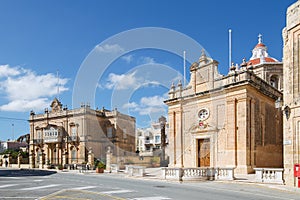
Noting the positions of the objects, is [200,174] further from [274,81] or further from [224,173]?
[274,81]

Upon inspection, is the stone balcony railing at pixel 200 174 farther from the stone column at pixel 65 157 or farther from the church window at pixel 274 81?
the stone column at pixel 65 157

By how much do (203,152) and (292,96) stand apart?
36.9 feet

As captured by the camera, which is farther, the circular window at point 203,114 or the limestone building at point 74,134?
the limestone building at point 74,134

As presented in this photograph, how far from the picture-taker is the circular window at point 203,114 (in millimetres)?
25803

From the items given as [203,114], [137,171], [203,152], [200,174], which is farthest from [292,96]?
[137,171]

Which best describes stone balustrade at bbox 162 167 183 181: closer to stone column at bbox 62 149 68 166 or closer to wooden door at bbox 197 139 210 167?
wooden door at bbox 197 139 210 167

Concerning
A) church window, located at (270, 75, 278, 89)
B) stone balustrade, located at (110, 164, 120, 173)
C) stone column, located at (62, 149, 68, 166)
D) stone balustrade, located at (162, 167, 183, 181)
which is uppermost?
church window, located at (270, 75, 278, 89)

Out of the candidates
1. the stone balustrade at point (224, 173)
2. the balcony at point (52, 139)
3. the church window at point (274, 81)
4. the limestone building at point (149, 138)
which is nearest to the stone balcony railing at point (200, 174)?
the stone balustrade at point (224, 173)

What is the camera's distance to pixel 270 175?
55.5ft

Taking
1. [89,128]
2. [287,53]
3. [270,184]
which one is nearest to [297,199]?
[270,184]

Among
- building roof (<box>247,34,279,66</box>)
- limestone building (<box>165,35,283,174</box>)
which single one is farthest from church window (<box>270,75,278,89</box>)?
limestone building (<box>165,35,283,174</box>)

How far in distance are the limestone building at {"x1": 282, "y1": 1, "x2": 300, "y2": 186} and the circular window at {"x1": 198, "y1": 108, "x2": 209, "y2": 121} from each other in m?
9.68

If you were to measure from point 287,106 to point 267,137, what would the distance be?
9278 mm

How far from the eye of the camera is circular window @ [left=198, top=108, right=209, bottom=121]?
84.7 feet
